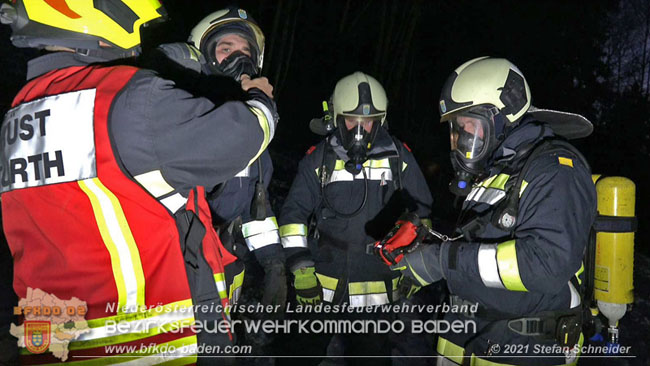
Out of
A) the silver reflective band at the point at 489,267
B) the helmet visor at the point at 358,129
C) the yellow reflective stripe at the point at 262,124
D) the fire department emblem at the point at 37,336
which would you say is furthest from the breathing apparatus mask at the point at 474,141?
the fire department emblem at the point at 37,336

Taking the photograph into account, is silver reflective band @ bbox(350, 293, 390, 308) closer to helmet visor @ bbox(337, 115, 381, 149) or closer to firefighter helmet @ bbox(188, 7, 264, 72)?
helmet visor @ bbox(337, 115, 381, 149)

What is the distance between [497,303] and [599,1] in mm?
17929

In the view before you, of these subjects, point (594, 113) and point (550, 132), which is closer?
point (550, 132)

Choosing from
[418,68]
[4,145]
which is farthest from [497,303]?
[418,68]

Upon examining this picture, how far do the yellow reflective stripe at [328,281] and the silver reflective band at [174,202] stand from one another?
6.23 ft

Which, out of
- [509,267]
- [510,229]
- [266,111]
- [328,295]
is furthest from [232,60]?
[509,267]

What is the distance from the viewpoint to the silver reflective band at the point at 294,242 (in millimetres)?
3643

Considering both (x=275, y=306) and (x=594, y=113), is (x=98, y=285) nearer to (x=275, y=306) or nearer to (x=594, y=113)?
(x=275, y=306)

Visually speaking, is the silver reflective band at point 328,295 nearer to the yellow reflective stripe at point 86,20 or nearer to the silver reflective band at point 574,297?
the silver reflective band at point 574,297

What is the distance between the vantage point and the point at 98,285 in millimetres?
1820

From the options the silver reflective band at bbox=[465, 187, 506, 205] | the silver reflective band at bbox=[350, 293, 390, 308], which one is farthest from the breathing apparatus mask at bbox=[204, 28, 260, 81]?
the silver reflective band at bbox=[350, 293, 390, 308]

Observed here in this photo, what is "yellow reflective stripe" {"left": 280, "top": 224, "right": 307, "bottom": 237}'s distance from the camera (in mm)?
3666

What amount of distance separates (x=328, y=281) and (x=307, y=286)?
177 millimetres

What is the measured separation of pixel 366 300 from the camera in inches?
142
